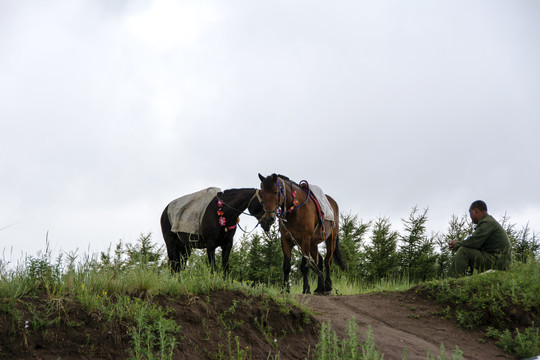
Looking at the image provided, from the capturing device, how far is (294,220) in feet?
33.4

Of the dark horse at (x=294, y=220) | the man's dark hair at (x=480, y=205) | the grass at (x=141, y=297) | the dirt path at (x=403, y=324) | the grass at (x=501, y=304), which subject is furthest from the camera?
the man's dark hair at (x=480, y=205)

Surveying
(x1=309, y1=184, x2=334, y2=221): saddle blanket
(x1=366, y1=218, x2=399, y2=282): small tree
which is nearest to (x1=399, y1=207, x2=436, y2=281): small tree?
(x1=366, y1=218, x2=399, y2=282): small tree

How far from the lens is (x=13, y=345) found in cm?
402

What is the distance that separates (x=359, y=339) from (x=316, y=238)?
492cm

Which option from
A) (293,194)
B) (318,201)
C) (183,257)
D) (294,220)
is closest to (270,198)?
(293,194)

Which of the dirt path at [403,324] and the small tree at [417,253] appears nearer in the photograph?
the dirt path at [403,324]

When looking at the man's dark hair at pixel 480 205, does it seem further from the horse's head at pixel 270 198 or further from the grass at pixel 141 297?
the horse's head at pixel 270 198

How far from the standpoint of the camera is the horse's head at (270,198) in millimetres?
9297

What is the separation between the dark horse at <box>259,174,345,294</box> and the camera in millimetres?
9461

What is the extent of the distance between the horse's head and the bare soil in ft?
5.99

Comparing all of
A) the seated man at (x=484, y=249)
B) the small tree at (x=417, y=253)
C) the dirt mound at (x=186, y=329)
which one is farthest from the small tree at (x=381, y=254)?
the dirt mound at (x=186, y=329)

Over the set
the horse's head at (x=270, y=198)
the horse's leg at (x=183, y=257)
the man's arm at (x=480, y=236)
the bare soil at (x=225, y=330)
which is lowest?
the bare soil at (x=225, y=330)

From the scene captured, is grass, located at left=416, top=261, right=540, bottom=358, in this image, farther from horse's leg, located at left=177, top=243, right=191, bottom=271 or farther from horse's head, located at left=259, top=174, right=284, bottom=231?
horse's leg, located at left=177, top=243, right=191, bottom=271

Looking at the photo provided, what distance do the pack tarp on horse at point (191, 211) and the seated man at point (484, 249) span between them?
562 centimetres
